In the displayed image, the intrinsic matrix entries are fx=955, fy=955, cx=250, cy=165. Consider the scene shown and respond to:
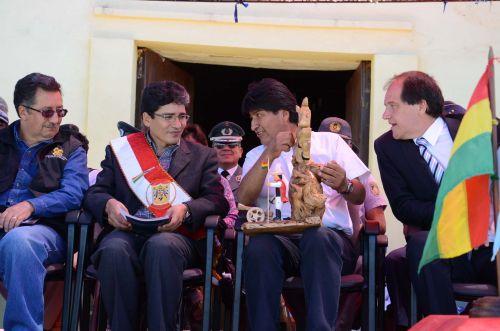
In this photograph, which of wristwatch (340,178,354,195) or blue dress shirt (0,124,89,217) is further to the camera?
blue dress shirt (0,124,89,217)

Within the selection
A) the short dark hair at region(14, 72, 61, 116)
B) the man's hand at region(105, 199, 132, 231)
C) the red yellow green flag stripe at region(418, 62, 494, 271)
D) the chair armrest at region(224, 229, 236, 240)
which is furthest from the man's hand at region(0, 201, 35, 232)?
the red yellow green flag stripe at region(418, 62, 494, 271)

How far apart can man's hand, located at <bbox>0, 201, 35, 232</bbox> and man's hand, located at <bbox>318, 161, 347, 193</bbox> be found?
5.45 feet

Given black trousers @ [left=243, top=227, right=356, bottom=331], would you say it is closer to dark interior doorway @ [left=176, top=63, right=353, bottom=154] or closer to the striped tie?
the striped tie

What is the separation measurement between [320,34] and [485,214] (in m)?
3.56

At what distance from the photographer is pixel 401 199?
5.34m

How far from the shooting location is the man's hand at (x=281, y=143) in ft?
17.6

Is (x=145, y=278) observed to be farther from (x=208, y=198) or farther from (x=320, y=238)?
(x=320, y=238)

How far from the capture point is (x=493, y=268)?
16.3 ft

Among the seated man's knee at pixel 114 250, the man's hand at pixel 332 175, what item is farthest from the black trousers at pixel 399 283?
the seated man's knee at pixel 114 250

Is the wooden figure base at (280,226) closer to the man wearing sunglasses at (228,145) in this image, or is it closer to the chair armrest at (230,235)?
the chair armrest at (230,235)

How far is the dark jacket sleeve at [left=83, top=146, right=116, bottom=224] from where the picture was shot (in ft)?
17.7

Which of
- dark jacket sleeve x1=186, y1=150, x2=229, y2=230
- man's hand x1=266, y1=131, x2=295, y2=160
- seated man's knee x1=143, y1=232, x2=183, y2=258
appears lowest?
seated man's knee x1=143, y1=232, x2=183, y2=258

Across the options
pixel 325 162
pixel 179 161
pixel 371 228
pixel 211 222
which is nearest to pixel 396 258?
pixel 371 228

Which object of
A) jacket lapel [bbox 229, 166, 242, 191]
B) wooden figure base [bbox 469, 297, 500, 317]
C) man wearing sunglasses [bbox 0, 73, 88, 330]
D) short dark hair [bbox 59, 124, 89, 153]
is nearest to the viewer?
wooden figure base [bbox 469, 297, 500, 317]
